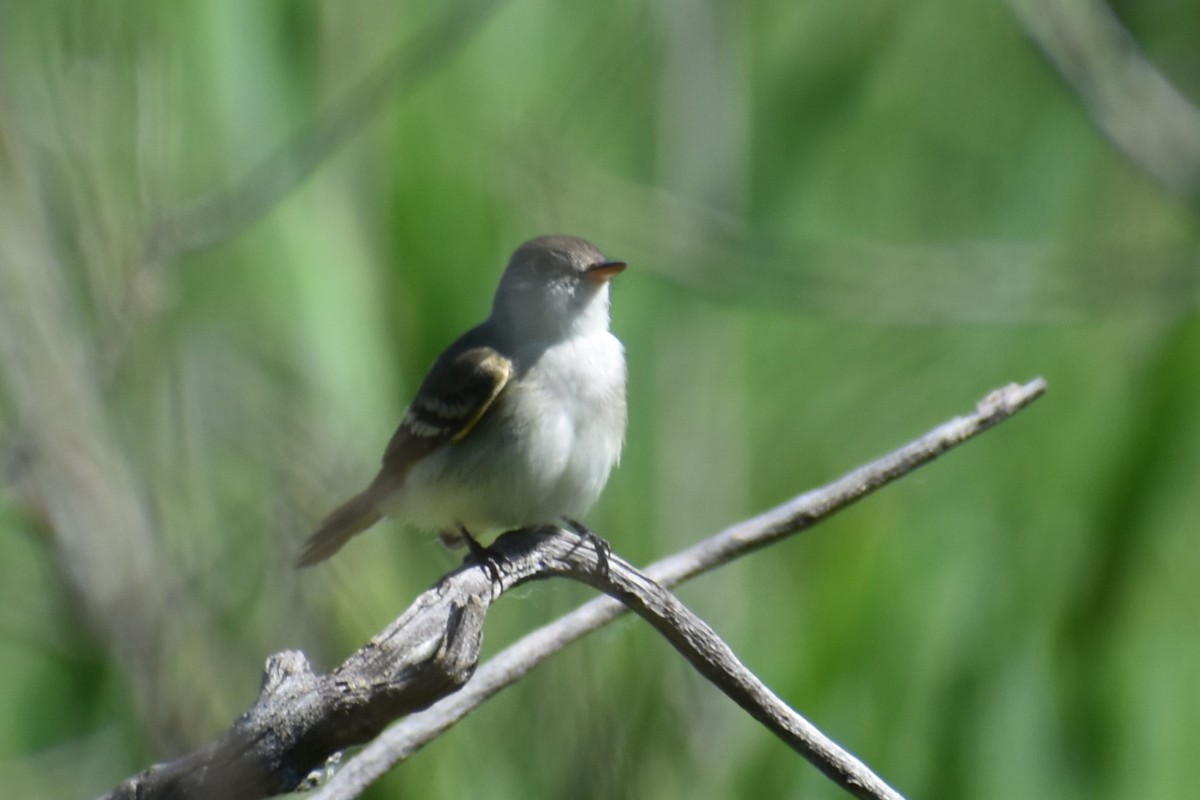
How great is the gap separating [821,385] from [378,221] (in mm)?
1578

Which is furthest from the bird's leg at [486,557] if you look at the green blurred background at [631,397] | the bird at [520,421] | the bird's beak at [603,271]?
the bird's beak at [603,271]

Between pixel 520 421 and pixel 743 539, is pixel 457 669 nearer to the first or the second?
pixel 743 539

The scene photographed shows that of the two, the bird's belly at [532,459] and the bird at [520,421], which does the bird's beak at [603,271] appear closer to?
the bird at [520,421]

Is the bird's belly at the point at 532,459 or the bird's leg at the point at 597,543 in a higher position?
the bird's belly at the point at 532,459

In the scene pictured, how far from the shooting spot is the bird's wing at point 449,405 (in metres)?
2.62

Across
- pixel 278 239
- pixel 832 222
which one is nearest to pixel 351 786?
pixel 278 239

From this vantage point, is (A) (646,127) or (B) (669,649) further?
(A) (646,127)

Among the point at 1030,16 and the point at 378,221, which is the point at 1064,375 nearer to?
the point at 1030,16

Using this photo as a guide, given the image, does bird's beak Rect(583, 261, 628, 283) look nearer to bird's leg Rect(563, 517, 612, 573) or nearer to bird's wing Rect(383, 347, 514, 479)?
bird's wing Rect(383, 347, 514, 479)

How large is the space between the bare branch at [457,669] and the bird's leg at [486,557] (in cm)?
2

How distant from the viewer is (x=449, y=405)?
8.70 ft

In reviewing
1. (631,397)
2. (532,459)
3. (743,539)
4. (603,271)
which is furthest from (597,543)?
(631,397)

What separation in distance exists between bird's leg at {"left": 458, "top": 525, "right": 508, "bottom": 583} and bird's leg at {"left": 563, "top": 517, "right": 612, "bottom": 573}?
0.13 meters

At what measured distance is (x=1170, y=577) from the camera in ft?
9.56
